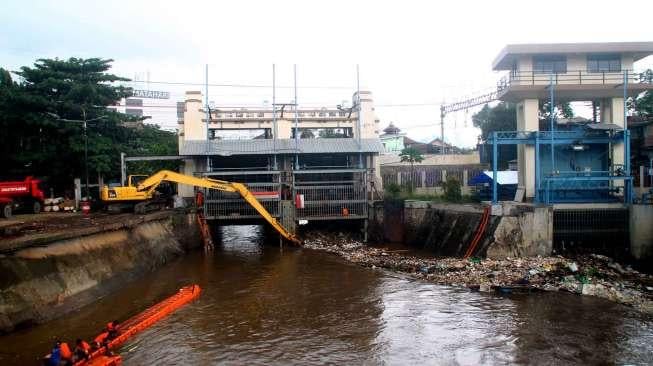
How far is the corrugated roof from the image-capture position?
86.2 ft

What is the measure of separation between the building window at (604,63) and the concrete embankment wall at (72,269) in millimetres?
23316

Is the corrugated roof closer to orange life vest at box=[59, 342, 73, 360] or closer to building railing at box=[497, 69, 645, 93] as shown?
building railing at box=[497, 69, 645, 93]

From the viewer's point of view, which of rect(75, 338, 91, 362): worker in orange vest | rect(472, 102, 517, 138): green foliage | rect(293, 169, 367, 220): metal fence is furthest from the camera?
rect(472, 102, 517, 138): green foliage

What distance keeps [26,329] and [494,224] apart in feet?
53.7

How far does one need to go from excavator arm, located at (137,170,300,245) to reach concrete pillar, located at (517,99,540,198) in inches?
484

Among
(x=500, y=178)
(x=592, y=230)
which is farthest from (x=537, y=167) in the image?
(x=500, y=178)

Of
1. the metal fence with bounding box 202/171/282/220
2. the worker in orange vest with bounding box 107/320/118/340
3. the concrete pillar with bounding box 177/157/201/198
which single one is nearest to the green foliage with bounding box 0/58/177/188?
the concrete pillar with bounding box 177/157/201/198

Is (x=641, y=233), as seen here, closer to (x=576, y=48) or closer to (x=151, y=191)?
Result: (x=576, y=48)

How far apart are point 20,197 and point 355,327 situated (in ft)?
59.3

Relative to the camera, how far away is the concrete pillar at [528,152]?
24.8 m

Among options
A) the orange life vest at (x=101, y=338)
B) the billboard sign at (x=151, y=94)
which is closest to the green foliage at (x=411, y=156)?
the orange life vest at (x=101, y=338)

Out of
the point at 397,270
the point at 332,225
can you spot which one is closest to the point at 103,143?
the point at 332,225

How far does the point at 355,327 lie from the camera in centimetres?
1238

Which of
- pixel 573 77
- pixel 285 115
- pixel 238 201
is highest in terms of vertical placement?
pixel 573 77
